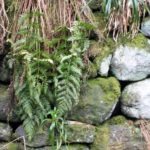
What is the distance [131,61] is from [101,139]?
0.63 metres

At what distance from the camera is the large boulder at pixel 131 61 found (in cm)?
306

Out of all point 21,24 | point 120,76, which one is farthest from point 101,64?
point 21,24

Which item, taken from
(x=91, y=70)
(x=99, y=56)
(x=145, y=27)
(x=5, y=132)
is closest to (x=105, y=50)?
(x=99, y=56)

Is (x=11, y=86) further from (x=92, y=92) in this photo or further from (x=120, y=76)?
(x=120, y=76)

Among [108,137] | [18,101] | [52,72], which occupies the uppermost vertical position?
[52,72]

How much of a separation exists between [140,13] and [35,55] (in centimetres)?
94

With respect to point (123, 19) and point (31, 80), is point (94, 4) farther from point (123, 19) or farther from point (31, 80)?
point (31, 80)

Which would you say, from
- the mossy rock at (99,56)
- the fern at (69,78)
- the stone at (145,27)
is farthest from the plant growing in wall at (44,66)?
the stone at (145,27)

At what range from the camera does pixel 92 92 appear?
2977 millimetres

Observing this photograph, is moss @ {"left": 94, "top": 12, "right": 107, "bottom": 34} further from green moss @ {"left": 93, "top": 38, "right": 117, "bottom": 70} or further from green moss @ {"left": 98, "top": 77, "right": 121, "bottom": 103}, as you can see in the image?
green moss @ {"left": 98, "top": 77, "right": 121, "bottom": 103}

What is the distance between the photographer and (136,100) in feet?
9.96

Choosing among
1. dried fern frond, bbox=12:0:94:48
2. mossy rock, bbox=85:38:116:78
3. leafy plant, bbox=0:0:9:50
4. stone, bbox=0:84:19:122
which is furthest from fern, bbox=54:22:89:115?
leafy plant, bbox=0:0:9:50

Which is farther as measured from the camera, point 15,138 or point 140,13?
point 140,13

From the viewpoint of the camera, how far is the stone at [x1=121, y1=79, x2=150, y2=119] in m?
3.04
